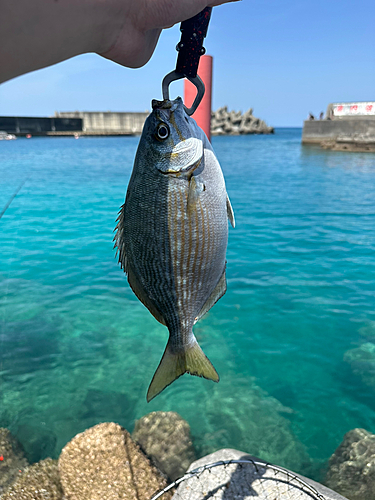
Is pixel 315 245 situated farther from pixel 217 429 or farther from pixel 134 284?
pixel 134 284

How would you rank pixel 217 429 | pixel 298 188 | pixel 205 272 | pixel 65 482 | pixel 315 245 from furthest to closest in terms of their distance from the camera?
1. pixel 298 188
2. pixel 315 245
3. pixel 217 429
4. pixel 65 482
5. pixel 205 272

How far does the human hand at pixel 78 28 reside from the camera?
0.96 m

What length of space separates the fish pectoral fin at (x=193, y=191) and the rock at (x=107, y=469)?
315 cm

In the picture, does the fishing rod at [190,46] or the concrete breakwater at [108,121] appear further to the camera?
the concrete breakwater at [108,121]

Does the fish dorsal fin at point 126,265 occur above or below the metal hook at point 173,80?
below

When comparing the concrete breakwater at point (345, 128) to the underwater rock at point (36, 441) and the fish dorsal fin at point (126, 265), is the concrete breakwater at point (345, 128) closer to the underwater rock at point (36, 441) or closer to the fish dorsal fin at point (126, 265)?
the underwater rock at point (36, 441)

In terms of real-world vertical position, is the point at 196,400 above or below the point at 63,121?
below

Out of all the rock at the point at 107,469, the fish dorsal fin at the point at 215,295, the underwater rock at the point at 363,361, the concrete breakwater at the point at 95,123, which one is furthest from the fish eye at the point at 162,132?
the concrete breakwater at the point at 95,123

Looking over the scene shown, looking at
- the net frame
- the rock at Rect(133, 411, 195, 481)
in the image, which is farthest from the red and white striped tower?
the net frame

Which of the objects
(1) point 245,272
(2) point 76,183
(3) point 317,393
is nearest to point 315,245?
(1) point 245,272

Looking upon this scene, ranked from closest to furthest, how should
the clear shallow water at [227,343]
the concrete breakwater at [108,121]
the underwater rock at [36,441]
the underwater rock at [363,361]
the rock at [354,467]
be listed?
the rock at [354,467] → the underwater rock at [36,441] → the clear shallow water at [227,343] → the underwater rock at [363,361] → the concrete breakwater at [108,121]

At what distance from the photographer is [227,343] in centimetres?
692

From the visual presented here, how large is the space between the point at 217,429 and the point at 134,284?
402 cm

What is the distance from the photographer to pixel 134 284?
1.77 meters
